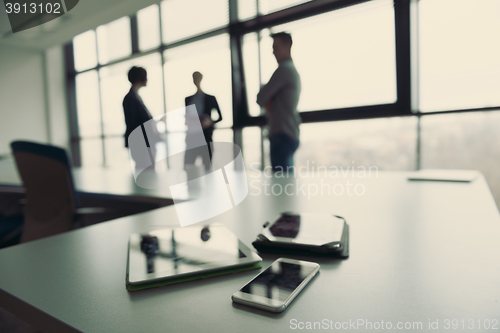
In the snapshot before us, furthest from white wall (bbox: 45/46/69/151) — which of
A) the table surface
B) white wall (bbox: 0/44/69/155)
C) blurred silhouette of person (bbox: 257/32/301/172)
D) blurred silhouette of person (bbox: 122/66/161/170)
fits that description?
blurred silhouette of person (bbox: 257/32/301/172)

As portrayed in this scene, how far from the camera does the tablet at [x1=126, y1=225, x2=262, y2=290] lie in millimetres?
410

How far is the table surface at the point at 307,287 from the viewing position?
32cm

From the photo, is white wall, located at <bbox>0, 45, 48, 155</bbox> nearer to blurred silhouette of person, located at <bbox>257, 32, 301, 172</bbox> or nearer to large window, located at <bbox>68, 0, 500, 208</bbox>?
large window, located at <bbox>68, 0, 500, 208</bbox>

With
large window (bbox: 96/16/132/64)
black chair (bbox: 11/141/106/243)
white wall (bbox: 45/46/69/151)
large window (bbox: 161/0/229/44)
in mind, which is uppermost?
large window (bbox: 161/0/229/44)

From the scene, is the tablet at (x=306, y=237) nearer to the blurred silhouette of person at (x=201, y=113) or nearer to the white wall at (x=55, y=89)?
the blurred silhouette of person at (x=201, y=113)

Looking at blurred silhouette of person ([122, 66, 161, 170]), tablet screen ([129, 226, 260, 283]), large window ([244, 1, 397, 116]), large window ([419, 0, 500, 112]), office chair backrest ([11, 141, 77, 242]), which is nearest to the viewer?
tablet screen ([129, 226, 260, 283])

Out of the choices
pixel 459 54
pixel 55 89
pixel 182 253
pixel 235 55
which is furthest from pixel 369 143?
pixel 182 253

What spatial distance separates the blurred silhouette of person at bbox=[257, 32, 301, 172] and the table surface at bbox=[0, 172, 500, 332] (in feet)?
1.20

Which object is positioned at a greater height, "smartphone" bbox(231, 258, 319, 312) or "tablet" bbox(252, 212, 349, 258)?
"tablet" bbox(252, 212, 349, 258)

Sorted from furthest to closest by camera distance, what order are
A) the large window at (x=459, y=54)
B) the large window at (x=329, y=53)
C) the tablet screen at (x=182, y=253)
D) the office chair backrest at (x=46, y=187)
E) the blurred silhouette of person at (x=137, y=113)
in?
the large window at (x=459, y=54), the office chair backrest at (x=46, y=187), the large window at (x=329, y=53), the blurred silhouette of person at (x=137, y=113), the tablet screen at (x=182, y=253)

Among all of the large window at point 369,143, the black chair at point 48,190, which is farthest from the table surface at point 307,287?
the large window at point 369,143

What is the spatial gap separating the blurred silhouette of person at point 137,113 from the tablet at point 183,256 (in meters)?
0.15

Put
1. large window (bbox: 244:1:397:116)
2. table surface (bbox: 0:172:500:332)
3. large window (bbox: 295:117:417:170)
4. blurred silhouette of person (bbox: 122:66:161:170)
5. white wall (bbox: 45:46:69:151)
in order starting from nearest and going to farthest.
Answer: table surface (bbox: 0:172:500:332)
blurred silhouette of person (bbox: 122:66:161:170)
white wall (bbox: 45:46:69:151)
large window (bbox: 244:1:397:116)
large window (bbox: 295:117:417:170)

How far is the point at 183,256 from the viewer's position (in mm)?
469
